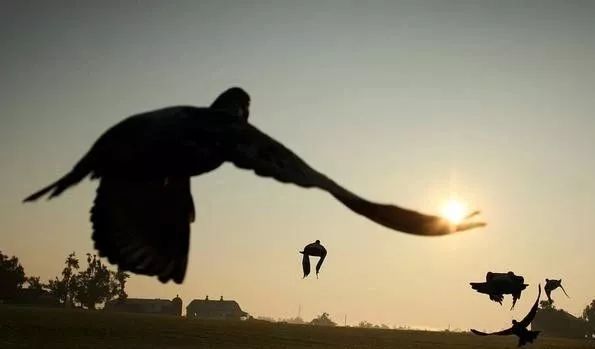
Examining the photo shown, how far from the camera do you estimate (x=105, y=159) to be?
10.9ft

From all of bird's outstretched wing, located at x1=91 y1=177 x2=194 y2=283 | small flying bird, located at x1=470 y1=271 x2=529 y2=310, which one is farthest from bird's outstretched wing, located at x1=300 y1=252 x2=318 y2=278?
bird's outstretched wing, located at x1=91 y1=177 x2=194 y2=283

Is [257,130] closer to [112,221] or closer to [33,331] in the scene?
[112,221]

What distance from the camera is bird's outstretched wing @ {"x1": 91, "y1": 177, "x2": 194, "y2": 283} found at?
4039 millimetres

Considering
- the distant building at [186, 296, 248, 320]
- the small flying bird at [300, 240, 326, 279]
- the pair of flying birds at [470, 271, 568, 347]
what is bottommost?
the distant building at [186, 296, 248, 320]

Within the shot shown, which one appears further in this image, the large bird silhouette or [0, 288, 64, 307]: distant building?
[0, 288, 64, 307]: distant building

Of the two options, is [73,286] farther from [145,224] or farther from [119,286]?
[145,224]

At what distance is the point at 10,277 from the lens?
97062 millimetres

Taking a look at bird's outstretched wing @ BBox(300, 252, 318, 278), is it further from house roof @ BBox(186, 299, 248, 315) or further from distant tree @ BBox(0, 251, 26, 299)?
house roof @ BBox(186, 299, 248, 315)

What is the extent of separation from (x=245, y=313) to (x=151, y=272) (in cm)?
13626

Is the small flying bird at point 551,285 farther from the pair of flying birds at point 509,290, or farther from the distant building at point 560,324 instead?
the distant building at point 560,324

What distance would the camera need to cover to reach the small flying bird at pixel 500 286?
26.0 ft

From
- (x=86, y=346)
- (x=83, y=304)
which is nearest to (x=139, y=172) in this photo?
(x=86, y=346)

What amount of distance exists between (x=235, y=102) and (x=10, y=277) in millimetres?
106483

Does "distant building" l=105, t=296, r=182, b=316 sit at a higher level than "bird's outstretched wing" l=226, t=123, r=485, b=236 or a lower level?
lower
